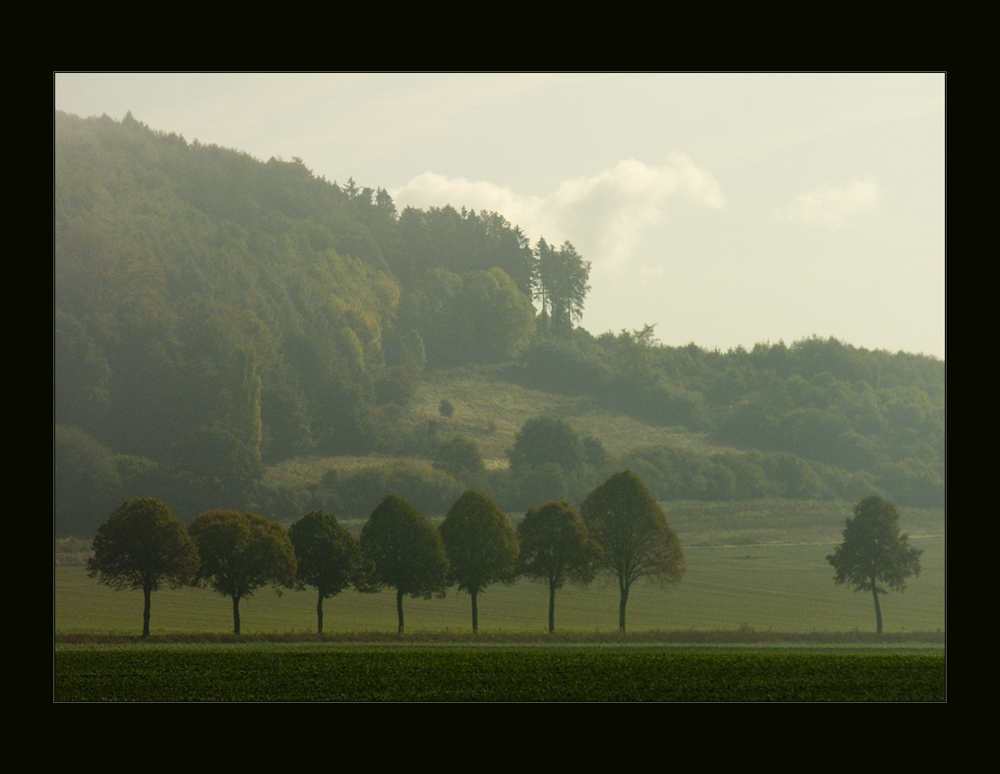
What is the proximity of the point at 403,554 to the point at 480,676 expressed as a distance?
17158 millimetres

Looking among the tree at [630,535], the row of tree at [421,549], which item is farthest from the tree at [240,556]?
the tree at [630,535]

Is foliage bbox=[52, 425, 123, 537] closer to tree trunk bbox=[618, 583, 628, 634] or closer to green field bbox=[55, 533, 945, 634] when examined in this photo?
green field bbox=[55, 533, 945, 634]

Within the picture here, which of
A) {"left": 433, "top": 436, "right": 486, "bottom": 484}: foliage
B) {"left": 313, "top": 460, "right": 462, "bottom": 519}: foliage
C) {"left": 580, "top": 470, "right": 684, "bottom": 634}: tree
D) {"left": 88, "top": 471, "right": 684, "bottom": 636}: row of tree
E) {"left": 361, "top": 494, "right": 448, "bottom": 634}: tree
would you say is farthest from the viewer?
{"left": 433, "top": 436, "right": 486, "bottom": 484}: foliage

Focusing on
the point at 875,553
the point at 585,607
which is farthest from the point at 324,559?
the point at 875,553

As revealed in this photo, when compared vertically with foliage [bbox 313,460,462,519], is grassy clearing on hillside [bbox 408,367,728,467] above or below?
above

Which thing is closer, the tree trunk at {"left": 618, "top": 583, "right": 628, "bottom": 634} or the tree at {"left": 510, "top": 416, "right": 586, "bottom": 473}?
the tree trunk at {"left": 618, "top": 583, "right": 628, "bottom": 634}

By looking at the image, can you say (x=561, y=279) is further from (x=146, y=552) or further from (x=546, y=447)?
(x=146, y=552)

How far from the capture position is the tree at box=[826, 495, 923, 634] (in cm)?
4794

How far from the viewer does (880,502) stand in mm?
49875

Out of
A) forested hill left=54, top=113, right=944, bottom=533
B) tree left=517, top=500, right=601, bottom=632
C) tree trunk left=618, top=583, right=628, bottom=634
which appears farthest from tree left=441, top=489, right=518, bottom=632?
forested hill left=54, top=113, right=944, bottom=533

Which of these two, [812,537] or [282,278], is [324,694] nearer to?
[812,537]

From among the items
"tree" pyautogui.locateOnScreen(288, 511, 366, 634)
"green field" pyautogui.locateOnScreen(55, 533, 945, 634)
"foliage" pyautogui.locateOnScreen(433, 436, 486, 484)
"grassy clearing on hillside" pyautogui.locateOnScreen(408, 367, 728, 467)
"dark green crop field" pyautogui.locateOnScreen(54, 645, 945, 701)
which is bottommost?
"green field" pyautogui.locateOnScreen(55, 533, 945, 634)

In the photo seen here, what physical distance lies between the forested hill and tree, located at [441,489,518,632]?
1384 inches

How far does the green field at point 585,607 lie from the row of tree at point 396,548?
2962mm
